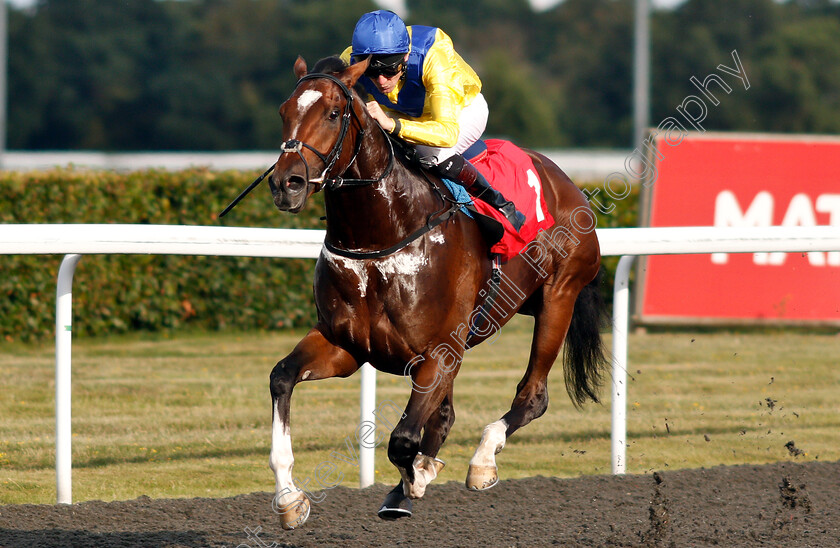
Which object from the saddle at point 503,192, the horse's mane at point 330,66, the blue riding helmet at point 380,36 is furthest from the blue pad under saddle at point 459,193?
the horse's mane at point 330,66

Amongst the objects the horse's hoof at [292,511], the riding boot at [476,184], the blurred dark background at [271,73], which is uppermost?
the blurred dark background at [271,73]

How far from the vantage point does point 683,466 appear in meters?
5.41

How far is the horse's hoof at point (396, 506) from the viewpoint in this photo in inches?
140

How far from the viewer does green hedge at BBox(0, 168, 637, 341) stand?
8.27 m

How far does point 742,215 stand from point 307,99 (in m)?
6.81

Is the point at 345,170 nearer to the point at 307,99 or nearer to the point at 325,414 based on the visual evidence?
the point at 307,99

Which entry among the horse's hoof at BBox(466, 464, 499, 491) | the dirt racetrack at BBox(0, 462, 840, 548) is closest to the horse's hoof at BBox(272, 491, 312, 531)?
the dirt racetrack at BBox(0, 462, 840, 548)

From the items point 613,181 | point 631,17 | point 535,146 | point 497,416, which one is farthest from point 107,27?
point 497,416

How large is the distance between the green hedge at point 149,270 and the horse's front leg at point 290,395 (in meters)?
5.27

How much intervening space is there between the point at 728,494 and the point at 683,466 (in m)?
0.83

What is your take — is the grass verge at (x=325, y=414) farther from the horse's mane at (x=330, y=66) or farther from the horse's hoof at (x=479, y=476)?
the horse's mane at (x=330, y=66)

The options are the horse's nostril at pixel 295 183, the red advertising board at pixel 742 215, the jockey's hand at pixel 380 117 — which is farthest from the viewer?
the red advertising board at pixel 742 215

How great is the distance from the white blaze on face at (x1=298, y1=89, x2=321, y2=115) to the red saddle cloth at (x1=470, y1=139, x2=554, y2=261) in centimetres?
87

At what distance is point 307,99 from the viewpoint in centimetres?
312
